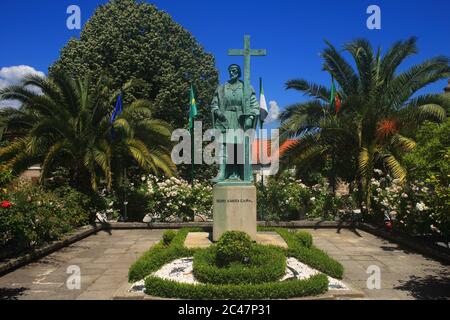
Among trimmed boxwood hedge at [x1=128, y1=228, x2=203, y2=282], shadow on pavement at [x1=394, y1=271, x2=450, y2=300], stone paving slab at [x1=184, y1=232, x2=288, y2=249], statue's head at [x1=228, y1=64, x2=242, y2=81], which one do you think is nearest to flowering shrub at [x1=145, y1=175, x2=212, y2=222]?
stone paving slab at [x1=184, y1=232, x2=288, y2=249]

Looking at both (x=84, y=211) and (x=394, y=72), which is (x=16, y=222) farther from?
(x=394, y=72)

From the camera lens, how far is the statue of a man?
9508 millimetres

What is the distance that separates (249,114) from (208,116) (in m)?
13.0

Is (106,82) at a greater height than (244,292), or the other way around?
(106,82)

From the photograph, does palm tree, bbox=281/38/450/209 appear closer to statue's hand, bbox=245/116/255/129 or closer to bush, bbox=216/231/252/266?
statue's hand, bbox=245/116/255/129

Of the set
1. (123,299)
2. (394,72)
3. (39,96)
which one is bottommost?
(123,299)

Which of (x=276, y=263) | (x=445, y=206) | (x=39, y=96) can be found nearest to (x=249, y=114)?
(x=276, y=263)

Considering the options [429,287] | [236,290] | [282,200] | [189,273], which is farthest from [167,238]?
[282,200]

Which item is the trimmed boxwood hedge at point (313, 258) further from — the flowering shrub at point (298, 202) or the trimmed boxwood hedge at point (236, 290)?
the flowering shrub at point (298, 202)

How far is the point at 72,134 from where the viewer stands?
42.2 ft

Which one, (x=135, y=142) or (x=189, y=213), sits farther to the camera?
(x=189, y=213)

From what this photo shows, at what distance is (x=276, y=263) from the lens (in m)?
6.73

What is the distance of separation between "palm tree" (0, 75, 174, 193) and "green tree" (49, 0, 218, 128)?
6222 millimetres

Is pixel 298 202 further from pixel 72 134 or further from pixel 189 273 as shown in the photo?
pixel 189 273
